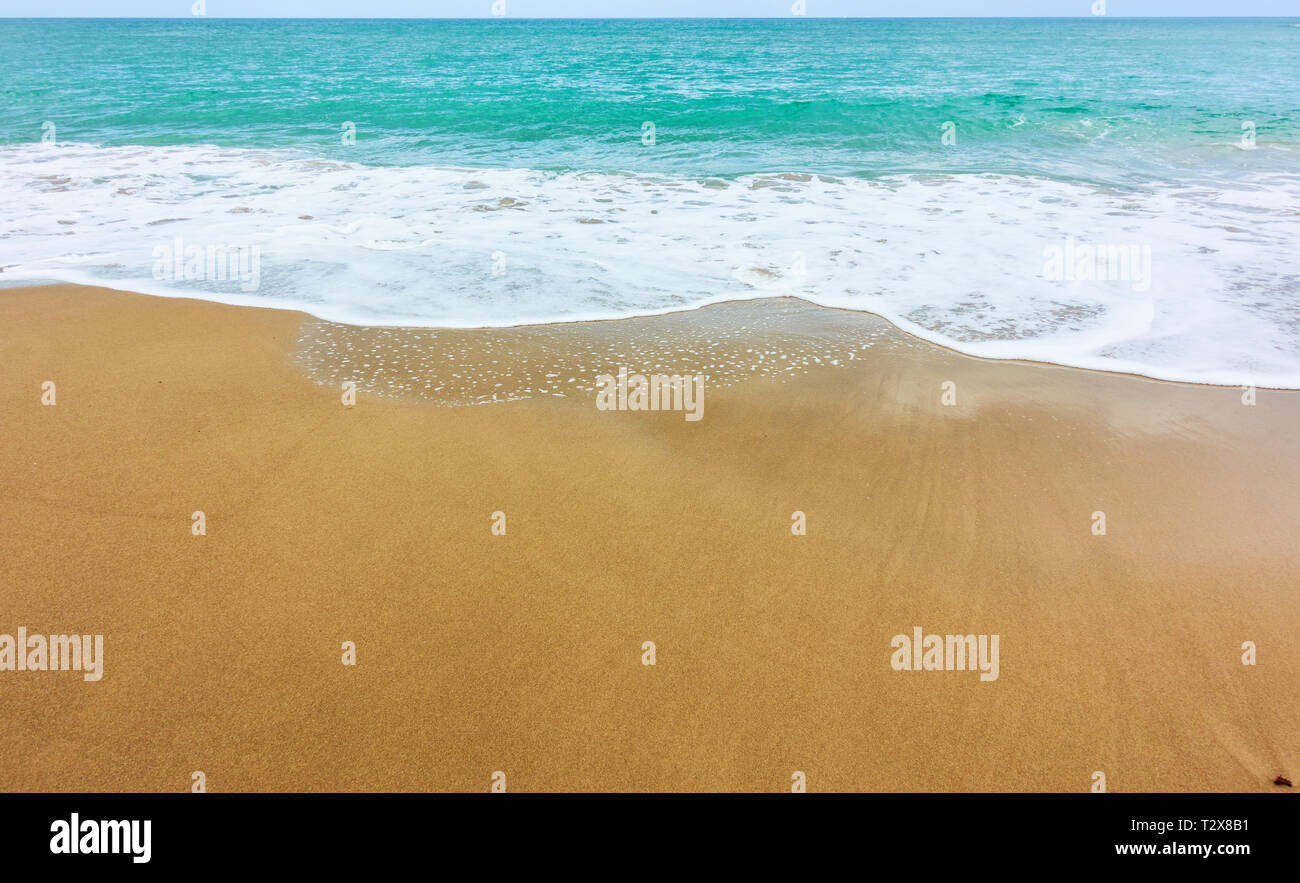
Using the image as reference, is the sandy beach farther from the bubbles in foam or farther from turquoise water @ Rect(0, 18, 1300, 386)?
turquoise water @ Rect(0, 18, 1300, 386)

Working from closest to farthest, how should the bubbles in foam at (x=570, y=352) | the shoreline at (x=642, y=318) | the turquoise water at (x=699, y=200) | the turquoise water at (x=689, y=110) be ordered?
the bubbles in foam at (x=570, y=352)
the shoreline at (x=642, y=318)
the turquoise water at (x=699, y=200)
the turquoise water at (x=689, y=110)

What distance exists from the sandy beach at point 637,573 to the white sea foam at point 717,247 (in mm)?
1039

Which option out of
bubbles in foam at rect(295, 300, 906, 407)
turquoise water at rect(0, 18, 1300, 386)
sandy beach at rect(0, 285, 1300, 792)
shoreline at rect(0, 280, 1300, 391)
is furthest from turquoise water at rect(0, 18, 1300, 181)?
sandy beach at rect(0, 285, 1300, 792)

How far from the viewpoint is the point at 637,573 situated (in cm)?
346

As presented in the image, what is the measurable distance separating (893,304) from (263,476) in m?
5.31

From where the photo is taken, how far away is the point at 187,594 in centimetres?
326

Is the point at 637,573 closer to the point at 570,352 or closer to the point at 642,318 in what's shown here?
the point at 570,352

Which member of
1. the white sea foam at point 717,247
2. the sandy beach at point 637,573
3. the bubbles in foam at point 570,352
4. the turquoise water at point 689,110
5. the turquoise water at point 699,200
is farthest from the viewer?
the turquoise water at point 689,110

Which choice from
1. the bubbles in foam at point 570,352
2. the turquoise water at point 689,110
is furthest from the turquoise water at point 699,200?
the bubbles in foam at point 570,352

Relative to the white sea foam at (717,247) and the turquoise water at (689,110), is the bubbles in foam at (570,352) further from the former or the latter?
the turquoise water at (689,110)

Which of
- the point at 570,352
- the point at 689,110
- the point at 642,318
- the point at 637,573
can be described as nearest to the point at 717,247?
the point at 642,318

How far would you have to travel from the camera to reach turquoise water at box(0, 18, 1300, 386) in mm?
6602

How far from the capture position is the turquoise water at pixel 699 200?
660 cm
